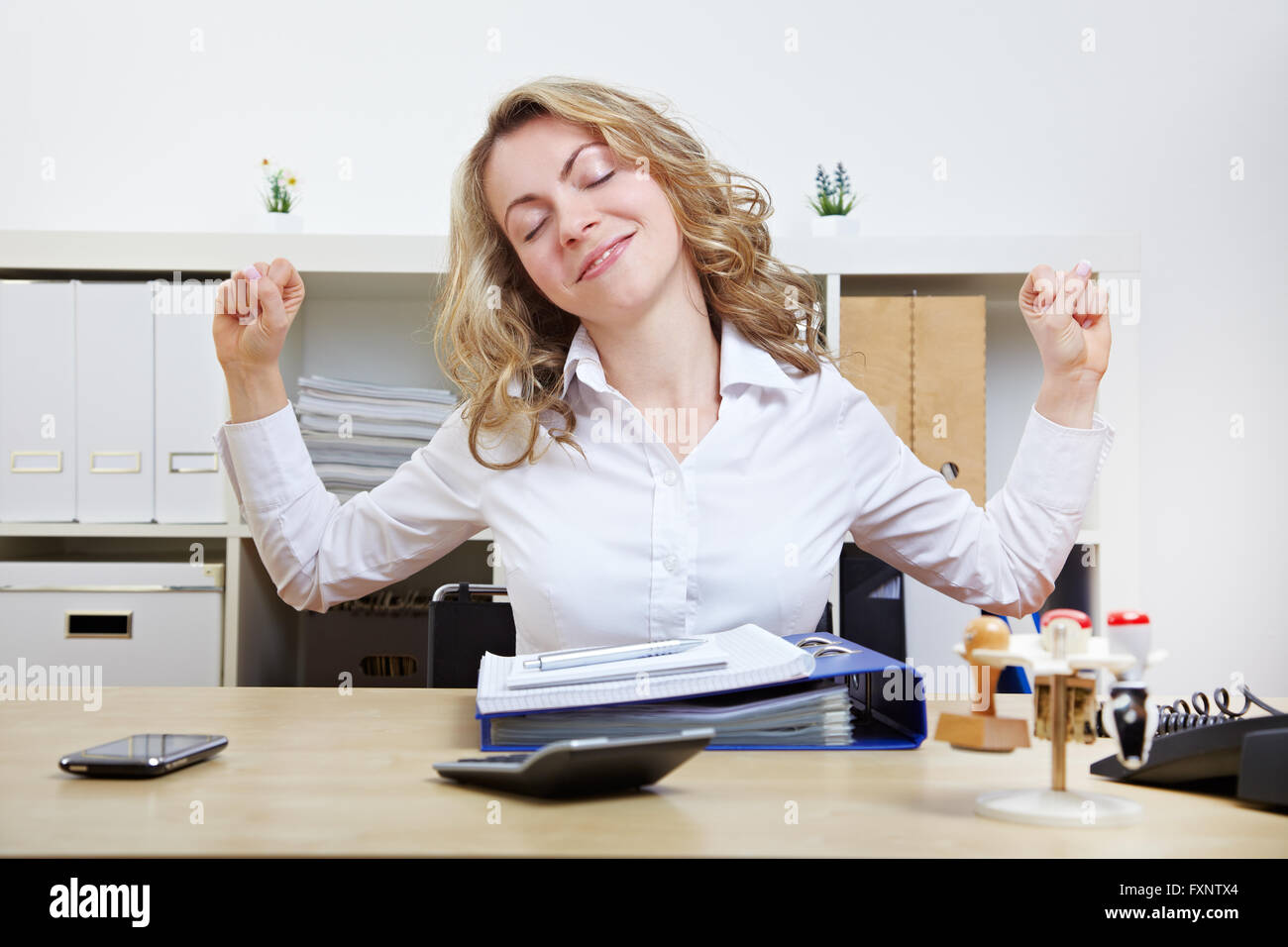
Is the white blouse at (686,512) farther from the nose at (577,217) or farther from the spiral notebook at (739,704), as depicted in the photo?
the spiral notebook at (739,704)

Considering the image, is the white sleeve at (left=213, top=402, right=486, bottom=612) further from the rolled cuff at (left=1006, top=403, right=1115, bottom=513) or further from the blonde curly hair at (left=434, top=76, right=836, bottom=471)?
the rolled cuff at (left=1006, top=403, right=1115, bottom=513)

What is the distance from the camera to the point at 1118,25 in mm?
2256

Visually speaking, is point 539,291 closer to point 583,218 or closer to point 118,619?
point 583,218

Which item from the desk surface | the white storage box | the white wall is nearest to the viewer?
the desk surface

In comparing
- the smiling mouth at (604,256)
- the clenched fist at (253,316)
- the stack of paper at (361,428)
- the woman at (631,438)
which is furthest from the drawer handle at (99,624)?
the smiling mouth at (604,256)

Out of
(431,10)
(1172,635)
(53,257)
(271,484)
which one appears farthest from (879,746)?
(431,10)

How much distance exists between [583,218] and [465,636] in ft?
2.06

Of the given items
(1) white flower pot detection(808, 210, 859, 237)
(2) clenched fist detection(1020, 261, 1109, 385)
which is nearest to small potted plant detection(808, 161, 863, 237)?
(1) white flower pot detection(808, 210, 859, 237)

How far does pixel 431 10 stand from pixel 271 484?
1488 millimetres

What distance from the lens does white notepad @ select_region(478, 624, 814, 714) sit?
75 centimetres

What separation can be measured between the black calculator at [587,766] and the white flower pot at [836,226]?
1566 mm

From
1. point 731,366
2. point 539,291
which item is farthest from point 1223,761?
point 539,291

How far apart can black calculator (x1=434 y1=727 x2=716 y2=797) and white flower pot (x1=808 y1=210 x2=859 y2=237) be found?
1.57 meters
